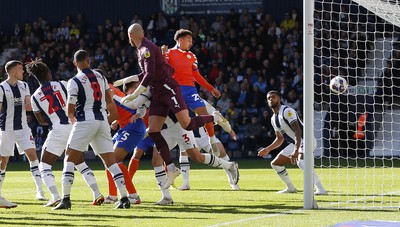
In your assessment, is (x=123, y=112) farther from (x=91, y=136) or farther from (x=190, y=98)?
(x=190, y=98)

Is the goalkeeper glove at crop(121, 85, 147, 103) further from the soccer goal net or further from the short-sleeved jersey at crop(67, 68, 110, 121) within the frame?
the soccer goal net

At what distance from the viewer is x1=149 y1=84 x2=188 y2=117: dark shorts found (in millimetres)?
11734

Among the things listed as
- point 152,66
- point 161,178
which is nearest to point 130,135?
point 161,178

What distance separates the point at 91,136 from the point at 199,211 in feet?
5.56

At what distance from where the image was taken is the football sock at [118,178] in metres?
10.9

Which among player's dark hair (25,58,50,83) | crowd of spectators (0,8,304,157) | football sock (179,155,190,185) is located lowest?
football sock (179,155,190,185)

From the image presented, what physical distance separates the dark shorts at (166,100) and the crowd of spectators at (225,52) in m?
14.1

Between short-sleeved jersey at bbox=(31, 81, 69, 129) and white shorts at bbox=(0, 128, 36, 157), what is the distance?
3.13 ft

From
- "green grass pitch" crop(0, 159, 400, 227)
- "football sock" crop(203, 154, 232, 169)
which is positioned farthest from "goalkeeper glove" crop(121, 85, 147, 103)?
"football sock" crop(203, 154, 232, 169)

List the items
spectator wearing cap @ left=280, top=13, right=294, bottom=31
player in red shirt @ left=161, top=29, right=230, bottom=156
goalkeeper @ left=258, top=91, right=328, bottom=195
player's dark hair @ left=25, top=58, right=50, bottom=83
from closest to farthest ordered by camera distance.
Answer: player's dark hair @ left=25, top=58, right=50, bottom=83
goalkeeper @ left=258, top=91, right=328, bottom=195
player in red shirt @ left=161, top=29, right=230, bottom=156
spectator wearing cap @ left=280, top=13, right=294, bottom=31

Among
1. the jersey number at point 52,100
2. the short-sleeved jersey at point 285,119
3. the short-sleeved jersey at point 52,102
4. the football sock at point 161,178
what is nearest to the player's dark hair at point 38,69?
the short-sleeved jersey at point 52,102

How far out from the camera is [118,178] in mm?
10891

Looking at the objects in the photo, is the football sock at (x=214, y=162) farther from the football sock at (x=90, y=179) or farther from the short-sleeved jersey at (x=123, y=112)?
the football sock at (x=90, y=179)

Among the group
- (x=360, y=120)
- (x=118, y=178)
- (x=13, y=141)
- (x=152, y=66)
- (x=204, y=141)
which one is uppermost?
(x=152, y=66)
